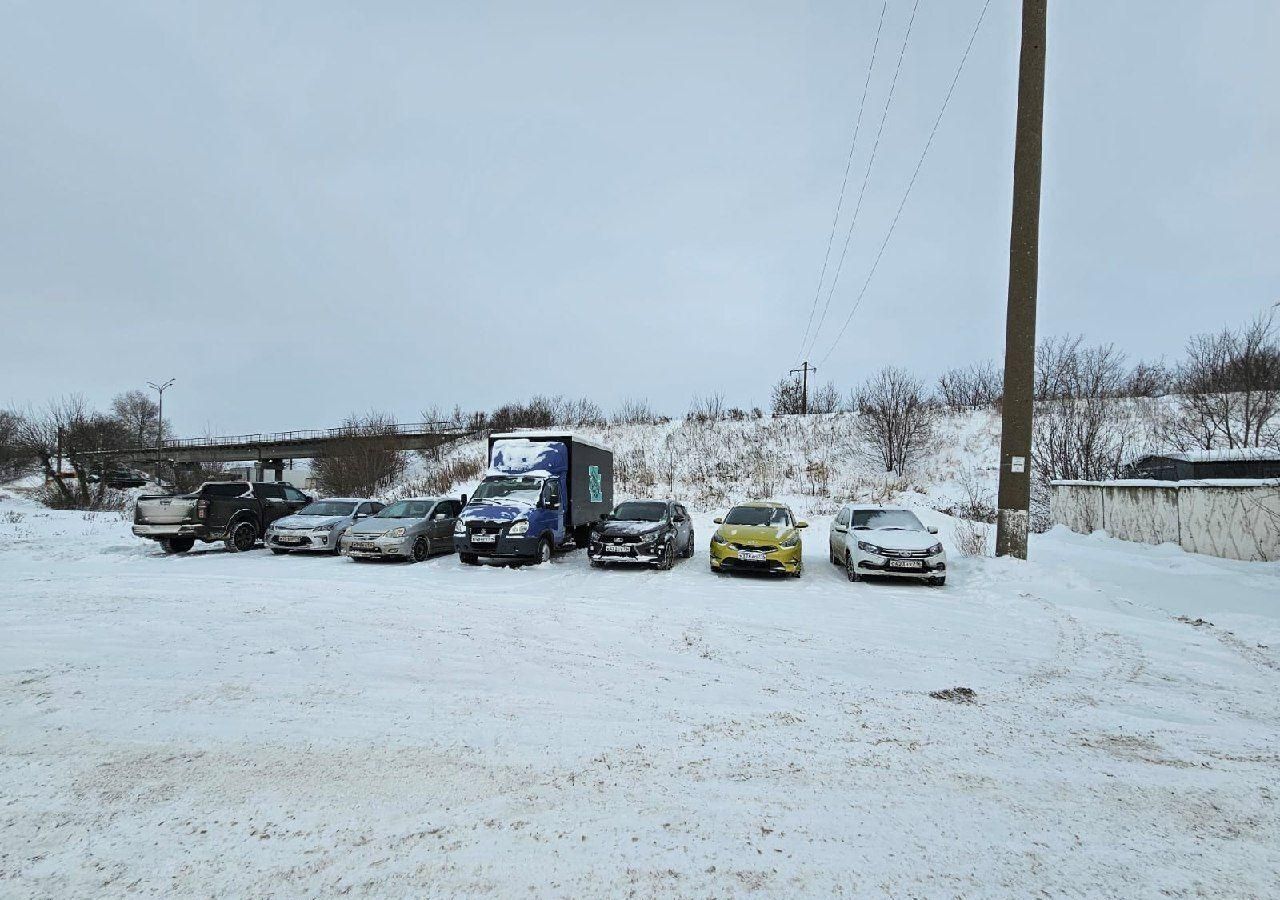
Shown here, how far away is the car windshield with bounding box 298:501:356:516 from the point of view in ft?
55.6

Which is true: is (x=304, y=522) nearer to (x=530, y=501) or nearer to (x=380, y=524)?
(x=380, y=524)

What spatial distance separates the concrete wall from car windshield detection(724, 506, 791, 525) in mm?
8589

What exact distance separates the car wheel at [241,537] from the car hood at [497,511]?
6.91 metres

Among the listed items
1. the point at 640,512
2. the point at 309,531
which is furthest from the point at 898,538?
the point at 309,531

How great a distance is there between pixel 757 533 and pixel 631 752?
350 inches

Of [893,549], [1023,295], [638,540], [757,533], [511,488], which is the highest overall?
[1023,295]

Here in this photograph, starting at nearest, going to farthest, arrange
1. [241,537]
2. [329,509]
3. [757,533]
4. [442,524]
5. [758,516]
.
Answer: [757,533] → [758,516] → [442,524] → [241,537] → [329,509]

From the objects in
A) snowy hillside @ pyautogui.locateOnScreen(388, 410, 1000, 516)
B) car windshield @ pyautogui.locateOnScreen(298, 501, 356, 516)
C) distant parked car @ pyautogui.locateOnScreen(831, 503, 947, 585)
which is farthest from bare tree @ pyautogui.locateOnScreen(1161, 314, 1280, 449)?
car windshield @ pyautogui.locateOnScreen(298, 501, 356, 516)

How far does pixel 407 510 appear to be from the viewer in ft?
52.3

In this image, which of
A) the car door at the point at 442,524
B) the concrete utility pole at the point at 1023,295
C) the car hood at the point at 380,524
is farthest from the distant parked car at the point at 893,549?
the car hood at the point at 380,524

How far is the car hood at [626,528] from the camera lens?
13285 mm

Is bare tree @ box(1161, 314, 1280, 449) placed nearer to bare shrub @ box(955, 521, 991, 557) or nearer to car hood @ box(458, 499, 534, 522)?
bare shrub @ box(955, 521, 991, 557)

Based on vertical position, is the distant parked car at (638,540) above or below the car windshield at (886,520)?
below

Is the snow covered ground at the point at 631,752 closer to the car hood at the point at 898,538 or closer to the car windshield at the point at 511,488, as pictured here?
the car hood at the point at 898,538
